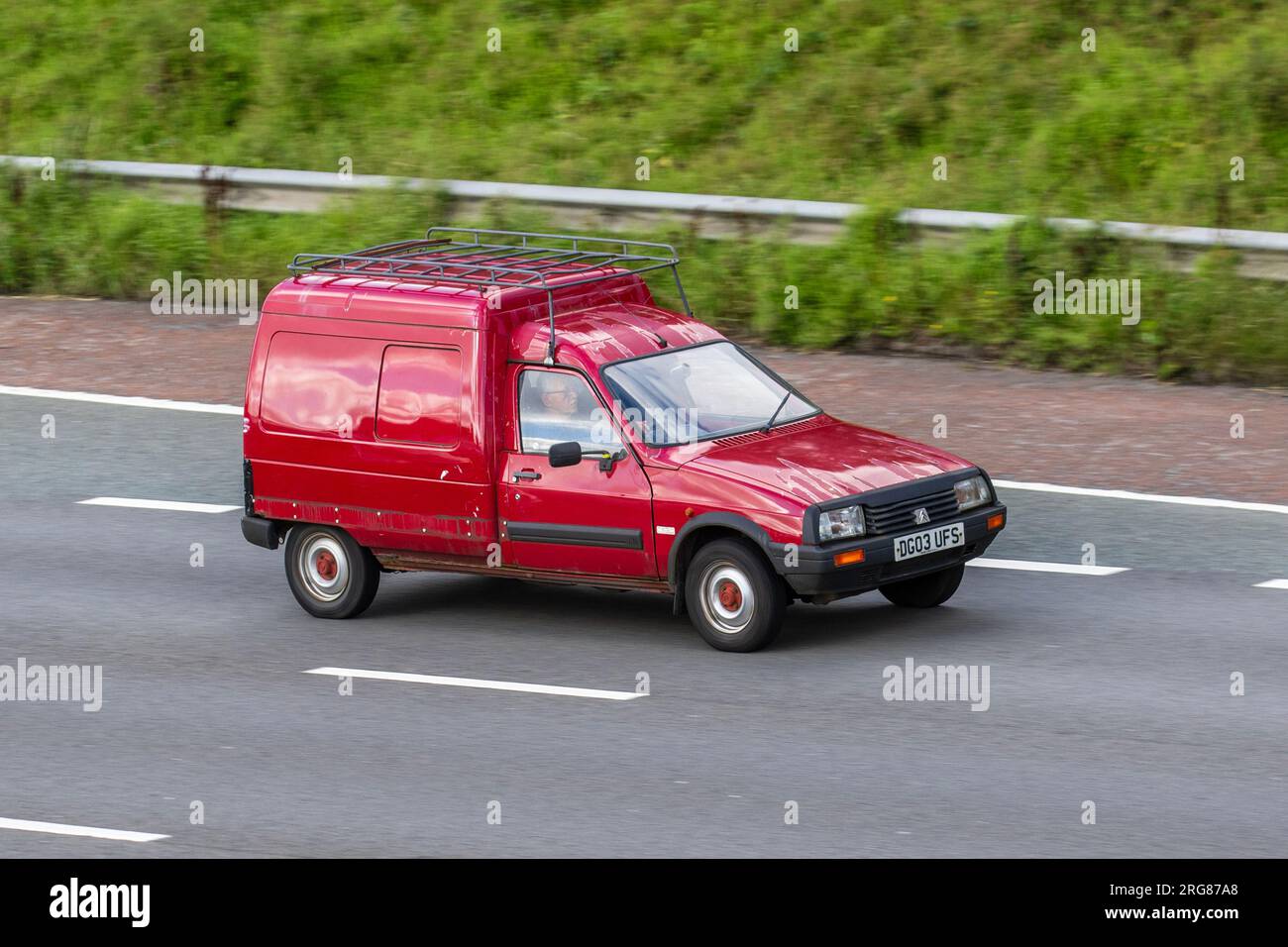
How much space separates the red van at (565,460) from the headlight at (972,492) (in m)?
0.01

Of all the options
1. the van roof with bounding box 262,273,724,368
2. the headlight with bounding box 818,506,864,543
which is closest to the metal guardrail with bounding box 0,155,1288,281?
the van roof with bounding box 262,273,724,368

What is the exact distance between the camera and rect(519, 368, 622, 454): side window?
35.9ft

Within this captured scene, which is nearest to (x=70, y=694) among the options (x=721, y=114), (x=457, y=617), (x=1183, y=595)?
(x=457, y=617)

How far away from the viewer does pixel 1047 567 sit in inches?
477

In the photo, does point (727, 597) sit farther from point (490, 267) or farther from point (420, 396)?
point (490, 267)

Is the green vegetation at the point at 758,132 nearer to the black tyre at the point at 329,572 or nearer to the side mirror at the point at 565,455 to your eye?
the black tyre at the point at 329,572

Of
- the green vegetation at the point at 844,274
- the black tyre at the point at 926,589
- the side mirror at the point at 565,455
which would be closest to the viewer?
Answer: the side mirror at the point at 565,455

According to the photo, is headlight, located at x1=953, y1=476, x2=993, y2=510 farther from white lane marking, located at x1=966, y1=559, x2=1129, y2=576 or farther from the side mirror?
the side mirror

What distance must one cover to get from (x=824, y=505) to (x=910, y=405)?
5.69 meters

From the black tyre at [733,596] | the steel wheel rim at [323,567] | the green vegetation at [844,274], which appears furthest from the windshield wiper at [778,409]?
the green vegetation at [844,274]

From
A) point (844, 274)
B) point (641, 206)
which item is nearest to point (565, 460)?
point (844, 274)

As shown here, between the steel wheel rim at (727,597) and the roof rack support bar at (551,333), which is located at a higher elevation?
the roof rack support bar at (551,333)

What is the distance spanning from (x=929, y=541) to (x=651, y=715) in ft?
6.08

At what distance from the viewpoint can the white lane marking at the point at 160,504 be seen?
1402 centimetres
